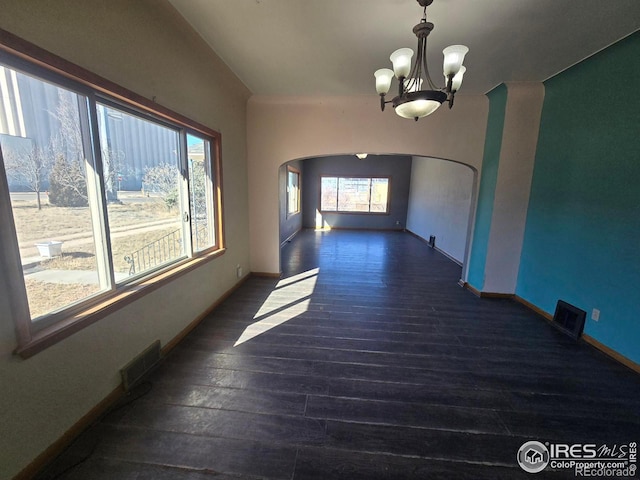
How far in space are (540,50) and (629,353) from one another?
2.83 m

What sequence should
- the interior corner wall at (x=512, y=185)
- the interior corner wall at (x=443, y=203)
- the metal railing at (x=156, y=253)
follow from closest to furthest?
the metal railing at (x=156, y=253)
the interior corner wall at (x=512, y=185)
the interior corner wall at (x=443, y=203)

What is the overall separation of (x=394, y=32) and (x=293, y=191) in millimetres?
6128

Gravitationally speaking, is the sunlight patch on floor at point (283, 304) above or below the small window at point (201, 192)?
below

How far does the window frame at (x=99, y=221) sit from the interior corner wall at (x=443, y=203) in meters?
4.23

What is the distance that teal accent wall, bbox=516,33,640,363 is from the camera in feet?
7.21

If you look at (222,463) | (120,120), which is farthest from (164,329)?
(120,120)

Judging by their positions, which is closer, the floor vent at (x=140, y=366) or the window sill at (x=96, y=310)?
the window sill at (x=96, y=310)

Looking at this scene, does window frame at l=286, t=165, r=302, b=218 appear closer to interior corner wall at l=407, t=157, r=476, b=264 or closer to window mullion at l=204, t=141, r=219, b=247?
interior corner wall at l=407, t=157, r=476, b=264

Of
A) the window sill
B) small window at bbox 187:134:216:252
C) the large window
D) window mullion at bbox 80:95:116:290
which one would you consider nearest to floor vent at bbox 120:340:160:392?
the window sill

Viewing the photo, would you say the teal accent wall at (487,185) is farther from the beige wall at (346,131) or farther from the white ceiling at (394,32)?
the white ceiling at (394,32)

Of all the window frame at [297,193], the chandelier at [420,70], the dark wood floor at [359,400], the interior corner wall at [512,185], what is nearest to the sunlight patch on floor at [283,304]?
the dark wood floor at [359,400]

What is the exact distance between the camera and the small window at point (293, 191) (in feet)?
24.4

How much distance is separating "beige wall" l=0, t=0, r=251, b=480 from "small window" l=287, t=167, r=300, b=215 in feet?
14.3

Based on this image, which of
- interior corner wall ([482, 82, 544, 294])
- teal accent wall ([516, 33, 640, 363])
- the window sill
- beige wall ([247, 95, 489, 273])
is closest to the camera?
the window sill
